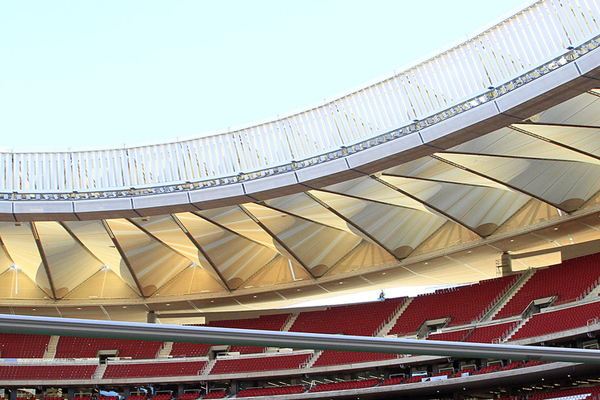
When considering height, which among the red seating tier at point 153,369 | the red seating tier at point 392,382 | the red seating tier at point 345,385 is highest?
the red seating tier at point 153,369

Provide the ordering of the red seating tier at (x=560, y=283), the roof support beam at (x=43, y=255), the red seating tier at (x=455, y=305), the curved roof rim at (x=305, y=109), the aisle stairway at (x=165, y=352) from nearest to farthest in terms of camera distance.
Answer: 1. the curved roof rim at (x=305, y=109)
2. the red seating tier at (x=560, y=283)
3. the roof support beam at (x=43, y=255)
4. the red seating tier at (x=455, y=305)
5. the aisle stairway at (x=165, y=352)

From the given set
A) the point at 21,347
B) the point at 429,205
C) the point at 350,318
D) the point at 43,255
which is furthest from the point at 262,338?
the point at 21,347

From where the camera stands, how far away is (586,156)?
25.4m

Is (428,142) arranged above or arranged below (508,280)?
above

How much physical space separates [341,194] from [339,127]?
3138mm

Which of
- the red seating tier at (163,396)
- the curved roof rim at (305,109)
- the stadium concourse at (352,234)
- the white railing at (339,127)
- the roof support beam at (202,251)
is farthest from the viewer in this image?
the red seating tier at (163,396)

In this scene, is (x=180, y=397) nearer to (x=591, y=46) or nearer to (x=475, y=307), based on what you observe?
(x=475, y=307)

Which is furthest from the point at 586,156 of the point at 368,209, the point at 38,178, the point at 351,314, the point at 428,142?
the point at 38,178

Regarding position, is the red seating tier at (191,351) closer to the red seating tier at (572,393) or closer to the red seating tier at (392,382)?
the red seating tier at (392,382)

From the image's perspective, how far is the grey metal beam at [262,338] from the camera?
9.82 ft

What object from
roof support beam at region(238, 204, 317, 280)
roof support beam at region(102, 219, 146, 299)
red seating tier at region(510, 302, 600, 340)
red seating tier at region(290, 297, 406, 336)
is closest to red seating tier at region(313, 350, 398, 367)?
red seating tier at region(290, 297, 406, 336)

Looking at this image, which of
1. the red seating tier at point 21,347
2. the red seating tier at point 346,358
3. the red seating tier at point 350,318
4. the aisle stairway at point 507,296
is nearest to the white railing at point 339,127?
the red seating tier at point 346,358

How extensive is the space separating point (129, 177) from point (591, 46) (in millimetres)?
21138

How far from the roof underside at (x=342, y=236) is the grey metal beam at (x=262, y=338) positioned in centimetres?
2031
